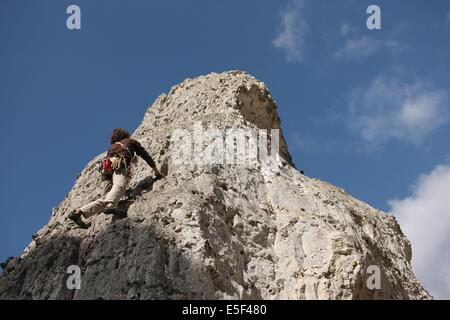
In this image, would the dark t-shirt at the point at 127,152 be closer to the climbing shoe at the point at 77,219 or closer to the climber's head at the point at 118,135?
the climber's head at the point at 118,135

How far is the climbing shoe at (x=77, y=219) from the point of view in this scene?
11352mm

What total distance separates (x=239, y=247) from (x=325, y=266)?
1648 millimetres

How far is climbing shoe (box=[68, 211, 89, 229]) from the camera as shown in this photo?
11352mm

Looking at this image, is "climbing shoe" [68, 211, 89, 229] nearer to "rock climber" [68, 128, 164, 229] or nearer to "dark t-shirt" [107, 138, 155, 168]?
"rock climber" [68, 128, 164, 229]

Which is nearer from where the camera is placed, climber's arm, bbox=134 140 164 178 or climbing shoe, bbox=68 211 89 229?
climbing shoe, bbox=68 211 89 229

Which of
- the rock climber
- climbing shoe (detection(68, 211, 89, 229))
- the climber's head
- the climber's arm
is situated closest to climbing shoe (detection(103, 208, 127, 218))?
the rock climber

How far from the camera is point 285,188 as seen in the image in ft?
44.4

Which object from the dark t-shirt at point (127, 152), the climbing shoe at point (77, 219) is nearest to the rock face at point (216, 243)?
the climbing shoe at point (77, 219)

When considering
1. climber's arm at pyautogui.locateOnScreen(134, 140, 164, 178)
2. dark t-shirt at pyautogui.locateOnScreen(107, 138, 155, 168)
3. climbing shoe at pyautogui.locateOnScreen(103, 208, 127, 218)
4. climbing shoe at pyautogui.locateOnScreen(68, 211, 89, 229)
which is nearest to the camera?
climbing shoe at pyautogui.locateOnScreen(103, 208, 127, 218)

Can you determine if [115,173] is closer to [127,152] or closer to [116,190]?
[116,190]

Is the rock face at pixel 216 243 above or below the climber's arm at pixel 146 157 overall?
below

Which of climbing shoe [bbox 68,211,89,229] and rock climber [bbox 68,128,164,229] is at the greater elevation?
rock climber [bbox 68,128,164,229]
